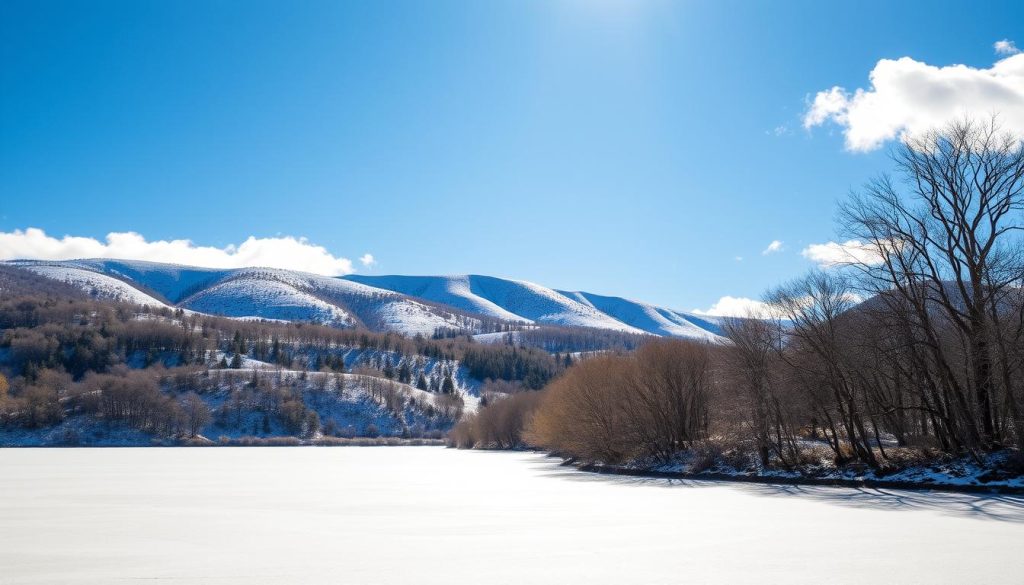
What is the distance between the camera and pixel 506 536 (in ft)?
63.0

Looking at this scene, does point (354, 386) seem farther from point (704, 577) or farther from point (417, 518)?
point (704, 577)

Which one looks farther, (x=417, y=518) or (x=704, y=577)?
(x=417, y=518)

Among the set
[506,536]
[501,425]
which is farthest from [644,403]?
[501,425]

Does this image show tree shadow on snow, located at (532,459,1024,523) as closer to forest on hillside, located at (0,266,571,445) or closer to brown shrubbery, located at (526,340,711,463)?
brown shrubbery, located at (526,340,711,463)

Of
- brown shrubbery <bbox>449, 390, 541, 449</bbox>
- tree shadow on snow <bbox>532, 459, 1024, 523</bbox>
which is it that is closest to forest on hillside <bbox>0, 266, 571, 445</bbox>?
brown shrubbery <bbox>449, 390, 541, 449</bbox>

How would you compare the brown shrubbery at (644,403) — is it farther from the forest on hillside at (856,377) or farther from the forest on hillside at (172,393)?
the forest on hillside at (172,393)

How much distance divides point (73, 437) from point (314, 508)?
122076 mm

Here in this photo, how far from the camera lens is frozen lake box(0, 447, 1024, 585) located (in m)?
13.7

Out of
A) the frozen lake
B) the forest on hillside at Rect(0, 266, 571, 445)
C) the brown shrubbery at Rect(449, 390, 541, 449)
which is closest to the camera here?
the frozen lake

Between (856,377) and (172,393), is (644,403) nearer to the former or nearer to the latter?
(856,377)

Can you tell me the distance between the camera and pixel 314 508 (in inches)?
→ 1078

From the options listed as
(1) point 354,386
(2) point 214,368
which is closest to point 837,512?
(1) point 354,386

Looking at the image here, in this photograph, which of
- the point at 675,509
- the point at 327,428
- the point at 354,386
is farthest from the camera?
the point at 354,386

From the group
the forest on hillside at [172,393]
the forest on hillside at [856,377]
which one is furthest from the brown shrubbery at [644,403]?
the forest on hillside at [172,393]
